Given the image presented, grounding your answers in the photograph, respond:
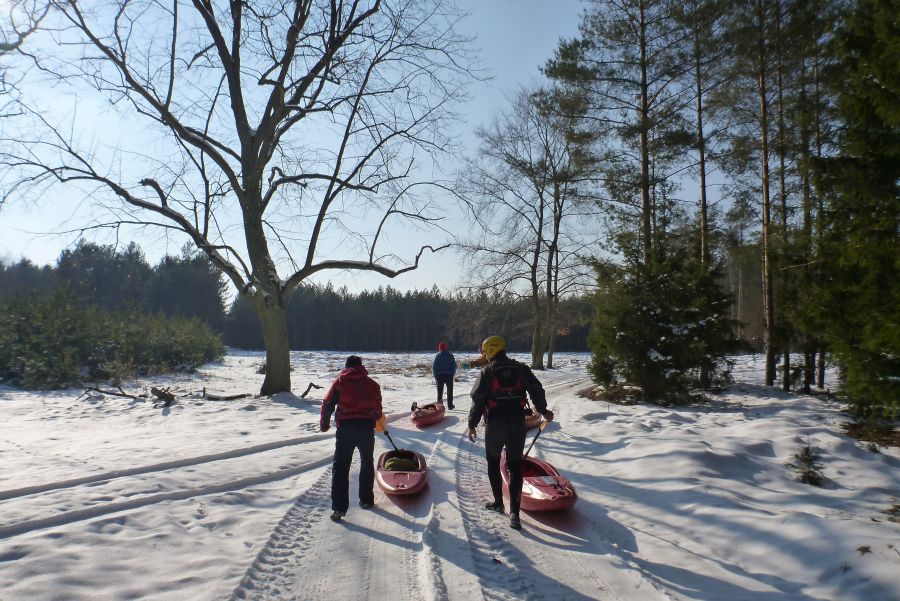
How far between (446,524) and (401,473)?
57.0 inches

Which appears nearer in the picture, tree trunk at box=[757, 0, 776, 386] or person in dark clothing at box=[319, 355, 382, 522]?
person in dark clothing at box=[319, 355, 382, 522]

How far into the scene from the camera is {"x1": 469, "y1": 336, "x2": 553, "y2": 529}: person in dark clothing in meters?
5.51

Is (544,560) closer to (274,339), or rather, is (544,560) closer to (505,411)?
(505,411)

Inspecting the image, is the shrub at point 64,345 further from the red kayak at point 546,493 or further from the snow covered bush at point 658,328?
the red kayak at point 546,493

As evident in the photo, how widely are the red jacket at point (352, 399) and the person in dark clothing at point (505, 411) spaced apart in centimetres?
119

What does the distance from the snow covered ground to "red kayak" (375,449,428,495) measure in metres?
0.16

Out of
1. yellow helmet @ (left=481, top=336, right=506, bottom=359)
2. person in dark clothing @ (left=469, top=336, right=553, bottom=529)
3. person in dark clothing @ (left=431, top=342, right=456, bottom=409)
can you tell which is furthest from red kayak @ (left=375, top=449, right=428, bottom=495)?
person in dark clothing @ (left=431, top=342, right=456, bottom=409)

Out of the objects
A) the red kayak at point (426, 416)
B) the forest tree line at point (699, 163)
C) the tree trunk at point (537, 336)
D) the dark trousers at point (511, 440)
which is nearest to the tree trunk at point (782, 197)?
the forest tree line at point (699, 163)

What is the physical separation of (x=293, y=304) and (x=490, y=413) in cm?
6925

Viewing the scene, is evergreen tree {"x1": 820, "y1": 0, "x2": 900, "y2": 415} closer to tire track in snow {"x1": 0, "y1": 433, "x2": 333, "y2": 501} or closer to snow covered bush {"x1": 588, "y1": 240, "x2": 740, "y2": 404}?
snow covered bush {"x1": 588, "y1": 240, "x2": 740, "y2": 404}

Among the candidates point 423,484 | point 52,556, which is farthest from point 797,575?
point 52,556

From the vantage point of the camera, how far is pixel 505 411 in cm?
557

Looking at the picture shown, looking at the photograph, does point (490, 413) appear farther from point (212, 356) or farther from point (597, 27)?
point (212, 356)

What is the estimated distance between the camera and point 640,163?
52.7ft
